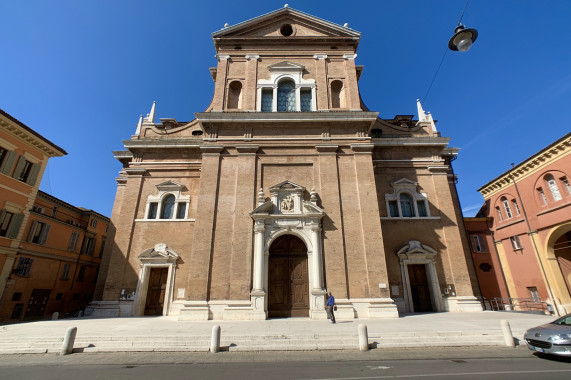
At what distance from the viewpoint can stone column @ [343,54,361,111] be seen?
1919 cm

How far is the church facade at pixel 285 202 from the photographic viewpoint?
15.0 meters

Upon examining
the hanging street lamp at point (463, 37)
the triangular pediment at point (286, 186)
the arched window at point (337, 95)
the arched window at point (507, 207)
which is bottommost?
the triangular pediment at point (286, 186)

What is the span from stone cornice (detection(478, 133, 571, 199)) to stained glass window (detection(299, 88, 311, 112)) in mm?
16377

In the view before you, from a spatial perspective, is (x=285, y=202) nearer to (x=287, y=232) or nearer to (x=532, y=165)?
(x=287, y=232)

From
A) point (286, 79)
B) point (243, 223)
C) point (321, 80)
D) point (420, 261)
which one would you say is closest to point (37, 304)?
point (243, 223)

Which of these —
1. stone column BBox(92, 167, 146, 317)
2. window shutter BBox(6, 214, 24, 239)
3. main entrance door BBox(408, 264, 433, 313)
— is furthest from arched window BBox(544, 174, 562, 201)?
window shutter BBox(6, 214, 24, 239)

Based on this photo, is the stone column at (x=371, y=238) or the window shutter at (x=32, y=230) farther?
the window shutter at (x=32, y=230)

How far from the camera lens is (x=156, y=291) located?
57.2ft

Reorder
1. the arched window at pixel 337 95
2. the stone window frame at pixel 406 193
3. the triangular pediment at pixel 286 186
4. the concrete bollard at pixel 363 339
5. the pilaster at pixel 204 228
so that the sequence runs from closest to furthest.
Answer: the concrete bollard at pixel 363 339, the pilaster at pixel 204 228, the triangular pediment at pixel 286 186, the stone window frame at pixel 406 193, the arched window at pixel 337 95

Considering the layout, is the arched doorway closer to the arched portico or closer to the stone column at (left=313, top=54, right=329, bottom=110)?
the arched portico

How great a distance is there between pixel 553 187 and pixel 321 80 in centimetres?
1765

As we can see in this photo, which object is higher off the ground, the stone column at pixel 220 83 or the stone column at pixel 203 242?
the stone column at pixel 220 83

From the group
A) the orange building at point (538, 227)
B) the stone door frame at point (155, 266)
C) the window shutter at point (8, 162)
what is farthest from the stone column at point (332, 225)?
the window shutter at point (8, 162)

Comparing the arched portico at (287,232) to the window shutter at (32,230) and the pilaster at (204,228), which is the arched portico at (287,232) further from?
the window shutter at (32,230)
